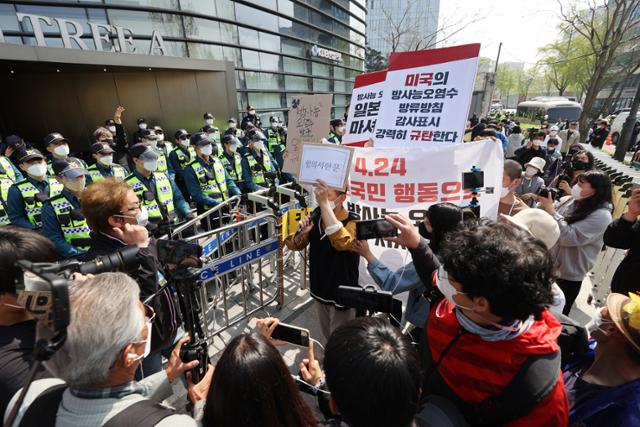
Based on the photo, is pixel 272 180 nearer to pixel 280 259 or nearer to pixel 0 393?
pixel 280 259

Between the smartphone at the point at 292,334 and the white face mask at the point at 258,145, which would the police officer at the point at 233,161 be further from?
the smartphone at the point at 292,334

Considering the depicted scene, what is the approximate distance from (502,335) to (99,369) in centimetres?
155

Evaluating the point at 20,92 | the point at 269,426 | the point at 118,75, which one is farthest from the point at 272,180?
the point at 20,92

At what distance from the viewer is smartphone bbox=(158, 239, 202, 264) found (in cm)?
172

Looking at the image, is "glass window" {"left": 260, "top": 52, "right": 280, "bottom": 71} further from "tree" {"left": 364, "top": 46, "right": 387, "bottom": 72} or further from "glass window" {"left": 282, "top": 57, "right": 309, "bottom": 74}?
"tree" {"left": 364, "top": 46, "right": 387, "bottom": 72}

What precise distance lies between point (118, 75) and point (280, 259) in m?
12.2

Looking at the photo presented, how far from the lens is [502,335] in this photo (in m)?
1.26

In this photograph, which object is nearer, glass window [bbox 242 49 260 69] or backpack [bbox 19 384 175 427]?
backpack [bbox 19 384 175 427]

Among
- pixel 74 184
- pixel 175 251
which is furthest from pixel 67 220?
pixel 175 251

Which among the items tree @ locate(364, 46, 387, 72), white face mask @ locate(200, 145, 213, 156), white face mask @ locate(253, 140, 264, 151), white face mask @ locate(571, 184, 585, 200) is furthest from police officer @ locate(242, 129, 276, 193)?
tree @ locate(364, 46, 387, 72)

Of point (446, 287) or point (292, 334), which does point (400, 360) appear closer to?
point (446, 287)

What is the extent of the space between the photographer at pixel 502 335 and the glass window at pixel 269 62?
18889 mm

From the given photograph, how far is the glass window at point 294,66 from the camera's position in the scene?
770 inches

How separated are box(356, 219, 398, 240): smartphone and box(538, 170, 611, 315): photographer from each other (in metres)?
1.82
